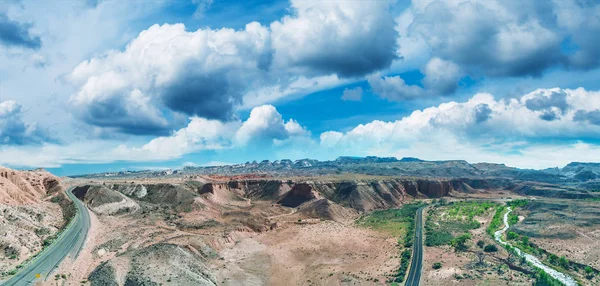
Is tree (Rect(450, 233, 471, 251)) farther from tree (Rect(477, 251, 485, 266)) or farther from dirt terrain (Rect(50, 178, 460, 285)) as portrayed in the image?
dirt terrain (Rect(50, 178, 460, 285))

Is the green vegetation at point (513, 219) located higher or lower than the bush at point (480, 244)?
higher

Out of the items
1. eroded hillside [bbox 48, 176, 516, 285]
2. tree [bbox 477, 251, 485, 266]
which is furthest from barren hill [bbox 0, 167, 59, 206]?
tree [bbox 477, 251, 485, 266]

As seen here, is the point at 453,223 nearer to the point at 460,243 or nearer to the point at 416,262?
the point at 460,243

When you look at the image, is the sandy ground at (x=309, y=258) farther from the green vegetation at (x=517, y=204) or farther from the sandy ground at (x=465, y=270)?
the green vegetation at (x=517, y=204)

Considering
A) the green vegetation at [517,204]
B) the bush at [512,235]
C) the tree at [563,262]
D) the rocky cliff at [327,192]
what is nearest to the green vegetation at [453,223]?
the green vegetation at [517,204]

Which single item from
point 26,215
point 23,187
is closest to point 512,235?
point 26,215

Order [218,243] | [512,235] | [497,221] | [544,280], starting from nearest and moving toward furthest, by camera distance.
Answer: [544,280]
[218,243]
[512,235]
[497,221]

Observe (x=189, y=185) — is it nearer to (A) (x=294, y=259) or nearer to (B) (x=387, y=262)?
(A) (x=294, y=259)
